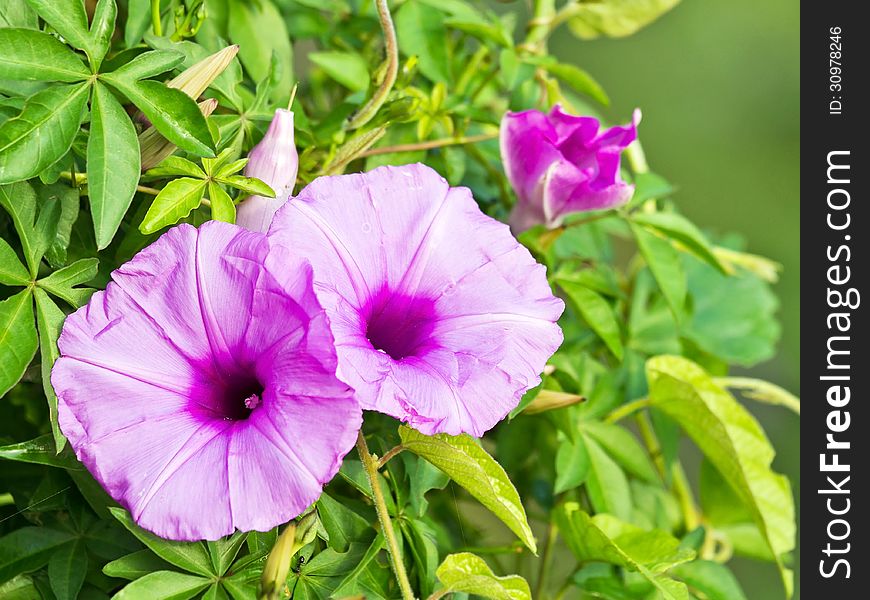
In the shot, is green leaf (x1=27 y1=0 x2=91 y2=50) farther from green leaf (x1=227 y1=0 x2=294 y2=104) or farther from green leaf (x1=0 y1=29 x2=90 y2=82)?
green leaf (x1=227 y1=0 x2=294 y2=104)

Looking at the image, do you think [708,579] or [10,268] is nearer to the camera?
[10,268]

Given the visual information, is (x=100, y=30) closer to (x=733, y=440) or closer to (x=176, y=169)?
(x=176, y=169)

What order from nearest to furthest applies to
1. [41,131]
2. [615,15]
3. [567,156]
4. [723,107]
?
[41,131], [567,156], [615,15], [723,107]

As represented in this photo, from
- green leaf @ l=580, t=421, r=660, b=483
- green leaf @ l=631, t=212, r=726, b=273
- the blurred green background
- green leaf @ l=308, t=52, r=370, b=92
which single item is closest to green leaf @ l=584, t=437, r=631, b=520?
green leaf @ l=580, t=421, r=660, b=483

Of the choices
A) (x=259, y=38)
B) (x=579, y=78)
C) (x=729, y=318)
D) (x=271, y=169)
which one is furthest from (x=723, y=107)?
(x=271, y=169)

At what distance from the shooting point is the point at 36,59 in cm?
31

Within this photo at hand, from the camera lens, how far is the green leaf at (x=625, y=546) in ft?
1.23

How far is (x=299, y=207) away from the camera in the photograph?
0.30 meters

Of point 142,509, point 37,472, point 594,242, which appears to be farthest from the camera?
point 594,242

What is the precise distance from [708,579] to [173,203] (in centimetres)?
33

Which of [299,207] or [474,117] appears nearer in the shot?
[299,207]
